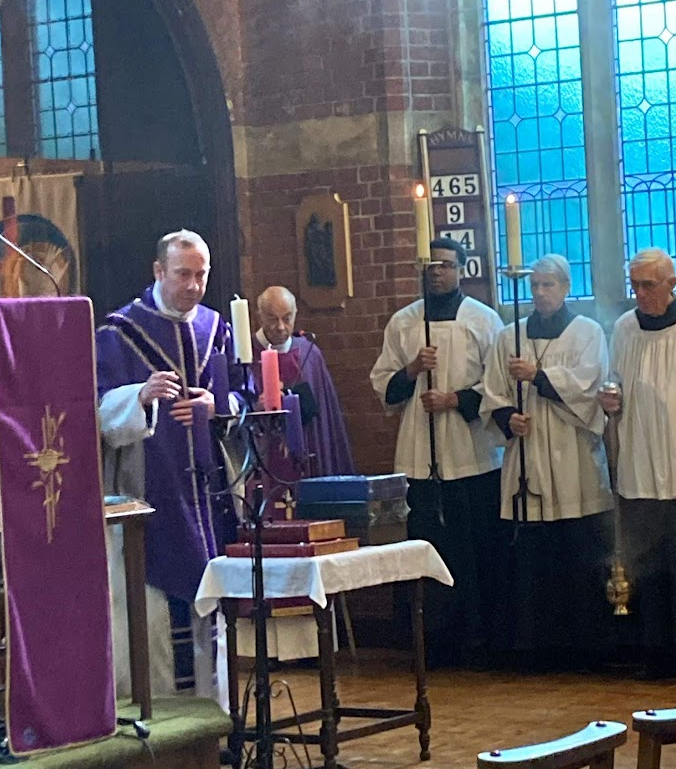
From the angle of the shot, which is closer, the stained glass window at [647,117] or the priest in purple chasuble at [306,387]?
the priest in purple chasuble at [306,387]

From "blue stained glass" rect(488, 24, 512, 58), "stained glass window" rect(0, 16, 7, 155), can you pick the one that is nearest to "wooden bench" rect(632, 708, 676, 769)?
"blue stained glass" rect(488, 24, 512, 58)

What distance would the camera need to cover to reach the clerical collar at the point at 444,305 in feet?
28.3

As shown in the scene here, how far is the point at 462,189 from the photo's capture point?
9086 mm

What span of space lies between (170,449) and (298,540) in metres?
0.69

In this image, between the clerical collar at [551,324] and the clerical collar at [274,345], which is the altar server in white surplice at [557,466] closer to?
the clerical collar at [551,324]

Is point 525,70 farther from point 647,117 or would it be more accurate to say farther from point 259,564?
point 259,564

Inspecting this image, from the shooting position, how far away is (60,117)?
10.3 metres

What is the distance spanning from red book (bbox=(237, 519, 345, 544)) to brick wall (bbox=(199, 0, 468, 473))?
9.44ft

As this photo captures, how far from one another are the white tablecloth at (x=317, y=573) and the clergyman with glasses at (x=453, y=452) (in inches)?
79.4

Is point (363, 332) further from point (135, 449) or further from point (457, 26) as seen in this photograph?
point (135, 449)

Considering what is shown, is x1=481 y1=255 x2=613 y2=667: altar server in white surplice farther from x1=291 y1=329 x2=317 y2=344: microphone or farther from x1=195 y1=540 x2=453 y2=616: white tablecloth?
x1=195 y1=540 x2=453 y2=616: white tablecloth

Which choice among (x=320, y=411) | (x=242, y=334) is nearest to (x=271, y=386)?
(x=242, y=334)

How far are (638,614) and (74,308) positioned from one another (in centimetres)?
390

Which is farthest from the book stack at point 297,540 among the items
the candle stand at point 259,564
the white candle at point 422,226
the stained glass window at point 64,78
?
the stained glass window at point 64,78
